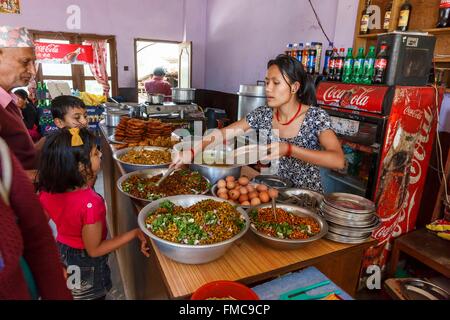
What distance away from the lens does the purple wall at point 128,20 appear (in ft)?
23.0

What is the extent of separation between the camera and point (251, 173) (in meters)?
2.17

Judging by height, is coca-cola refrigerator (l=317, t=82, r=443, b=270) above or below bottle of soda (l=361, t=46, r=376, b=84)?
below

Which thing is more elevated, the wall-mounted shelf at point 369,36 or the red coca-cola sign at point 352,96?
→ the wall-mounted shelf at point 369,36

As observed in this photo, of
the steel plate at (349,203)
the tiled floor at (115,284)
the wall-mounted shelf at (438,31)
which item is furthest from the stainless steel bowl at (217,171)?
the wall-mounted shelf at (438,31)

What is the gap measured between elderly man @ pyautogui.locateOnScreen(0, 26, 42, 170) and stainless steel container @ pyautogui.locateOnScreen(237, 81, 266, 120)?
8.92 feet

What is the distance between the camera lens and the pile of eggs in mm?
1479

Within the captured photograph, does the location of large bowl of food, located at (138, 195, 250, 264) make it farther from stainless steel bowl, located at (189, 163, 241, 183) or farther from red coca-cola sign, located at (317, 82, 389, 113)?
red coca-cola sign, located at (317, 82, 389, 113)

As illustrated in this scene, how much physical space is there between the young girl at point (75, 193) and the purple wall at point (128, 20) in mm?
7197

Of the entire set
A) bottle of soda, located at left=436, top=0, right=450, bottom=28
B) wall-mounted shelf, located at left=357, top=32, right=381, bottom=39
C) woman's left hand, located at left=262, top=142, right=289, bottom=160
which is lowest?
woman's left hand, located at left=262, top=142, right=289, bottom=160

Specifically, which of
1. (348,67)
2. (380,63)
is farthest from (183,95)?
(380,63)

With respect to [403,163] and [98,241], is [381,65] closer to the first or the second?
[403,163]

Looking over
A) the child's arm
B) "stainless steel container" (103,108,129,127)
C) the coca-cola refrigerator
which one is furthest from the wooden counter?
"stainless steel container" (103,108,129,127)

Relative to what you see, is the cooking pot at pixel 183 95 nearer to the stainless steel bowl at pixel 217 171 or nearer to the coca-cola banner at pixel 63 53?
the stainless steel bowl at pixel 217 171

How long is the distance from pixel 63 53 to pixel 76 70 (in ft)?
2.55
